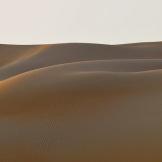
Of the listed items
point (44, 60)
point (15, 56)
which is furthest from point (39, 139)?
point (15, 56)

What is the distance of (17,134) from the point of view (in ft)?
3.32

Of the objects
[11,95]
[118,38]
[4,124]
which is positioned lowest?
[4,124]

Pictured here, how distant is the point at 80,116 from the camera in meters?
1.07

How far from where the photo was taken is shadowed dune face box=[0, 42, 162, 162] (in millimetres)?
924

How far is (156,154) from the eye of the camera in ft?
2.90

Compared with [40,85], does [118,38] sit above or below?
above

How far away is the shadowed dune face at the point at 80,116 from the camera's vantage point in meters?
0.92

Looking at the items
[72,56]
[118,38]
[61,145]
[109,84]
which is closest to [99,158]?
[61,145]

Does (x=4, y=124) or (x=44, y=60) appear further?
(x=44, y=60)

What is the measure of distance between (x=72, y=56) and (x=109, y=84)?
1099 millimetres

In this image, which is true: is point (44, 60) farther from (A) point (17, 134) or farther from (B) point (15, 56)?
(A) point (17, 134)

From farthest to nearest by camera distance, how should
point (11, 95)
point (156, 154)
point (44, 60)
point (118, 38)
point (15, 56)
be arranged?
point (118, 38) < point (15, 56) < point (44, 60) < point (11, 95) < point (156, 154)

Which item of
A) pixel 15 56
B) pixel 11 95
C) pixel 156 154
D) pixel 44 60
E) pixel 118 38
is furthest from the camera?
pixel 118 38

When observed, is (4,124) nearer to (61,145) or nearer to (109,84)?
(61,145)
